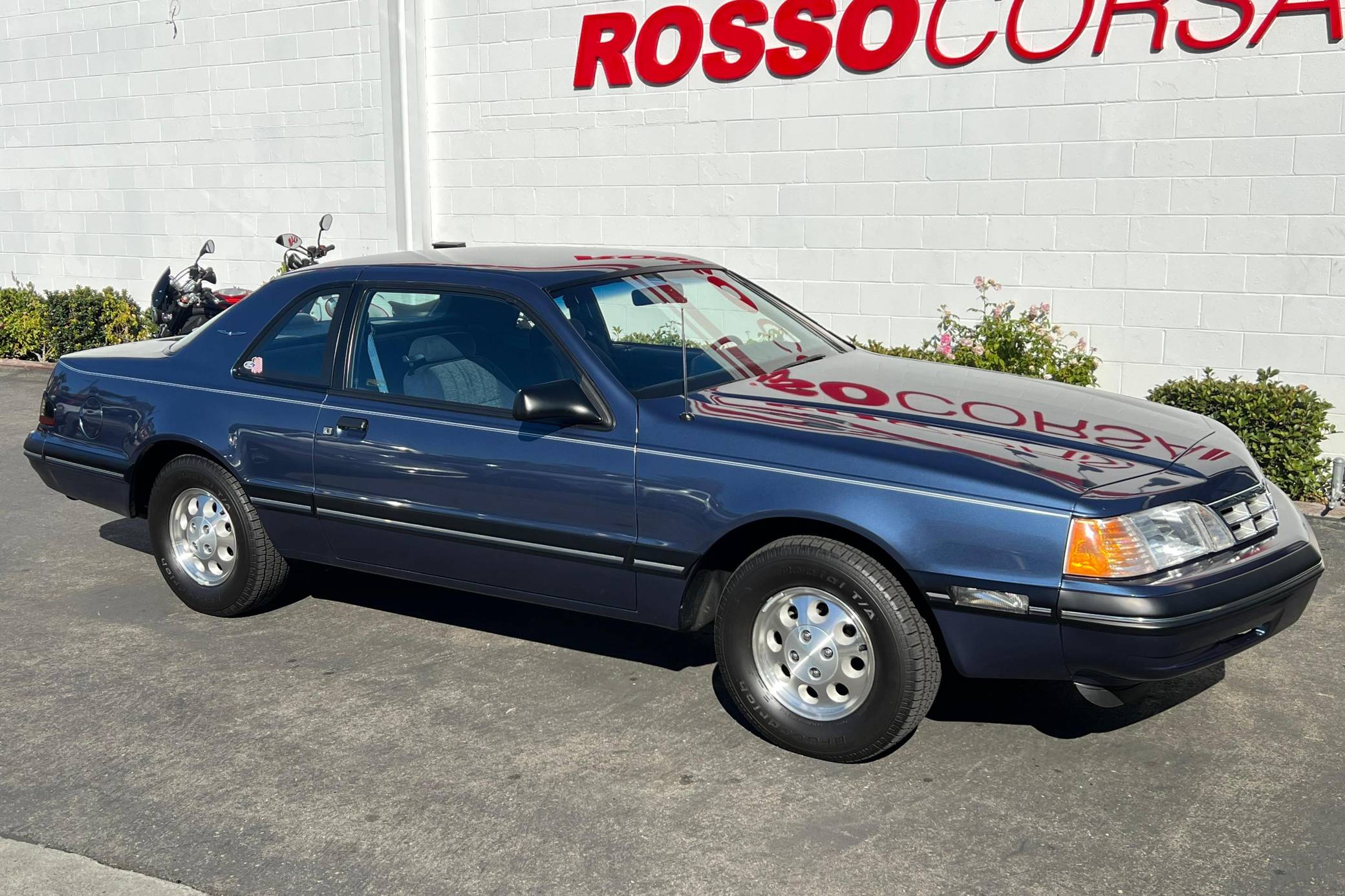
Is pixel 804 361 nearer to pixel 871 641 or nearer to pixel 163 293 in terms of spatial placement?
pixel 871 641

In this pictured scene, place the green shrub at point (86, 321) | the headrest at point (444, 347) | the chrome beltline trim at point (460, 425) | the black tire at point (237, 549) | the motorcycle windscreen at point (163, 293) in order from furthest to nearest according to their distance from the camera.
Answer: the green shrub at point (86, 321), the motorcycle windscreen at point (163, 293), the black tire at point (237, 549), the headrest at point (444, 347), the chrome beltline trim at point (460, 425)

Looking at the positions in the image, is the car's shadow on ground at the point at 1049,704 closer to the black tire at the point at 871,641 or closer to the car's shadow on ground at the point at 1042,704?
the car's shadow on ground at the point at 1042,704

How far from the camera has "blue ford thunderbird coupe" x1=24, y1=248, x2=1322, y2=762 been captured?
391cm

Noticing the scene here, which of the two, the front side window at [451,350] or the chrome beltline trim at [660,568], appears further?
the front side window at [451,350]

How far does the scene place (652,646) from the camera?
5.37 meters

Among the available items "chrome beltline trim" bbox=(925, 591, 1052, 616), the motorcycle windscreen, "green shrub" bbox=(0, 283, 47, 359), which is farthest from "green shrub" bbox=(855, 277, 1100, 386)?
"green shrub" bbox=(0, 283, 47, 359)

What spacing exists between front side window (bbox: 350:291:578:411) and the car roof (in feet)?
0.56

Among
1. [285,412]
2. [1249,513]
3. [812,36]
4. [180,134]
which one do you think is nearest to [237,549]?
[285,412]

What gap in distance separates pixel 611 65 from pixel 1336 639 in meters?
7.20

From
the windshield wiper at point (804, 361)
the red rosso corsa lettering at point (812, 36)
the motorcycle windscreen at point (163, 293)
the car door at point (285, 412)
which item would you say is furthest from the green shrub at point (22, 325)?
the windshield wiper at point (804, 361)

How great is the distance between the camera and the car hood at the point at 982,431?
3.97 m

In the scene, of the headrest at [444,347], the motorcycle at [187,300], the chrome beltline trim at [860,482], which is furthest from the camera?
the motorcycle at [187,300]

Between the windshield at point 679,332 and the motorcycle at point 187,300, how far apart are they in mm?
6480

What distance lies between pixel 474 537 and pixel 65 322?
34.0 ft
